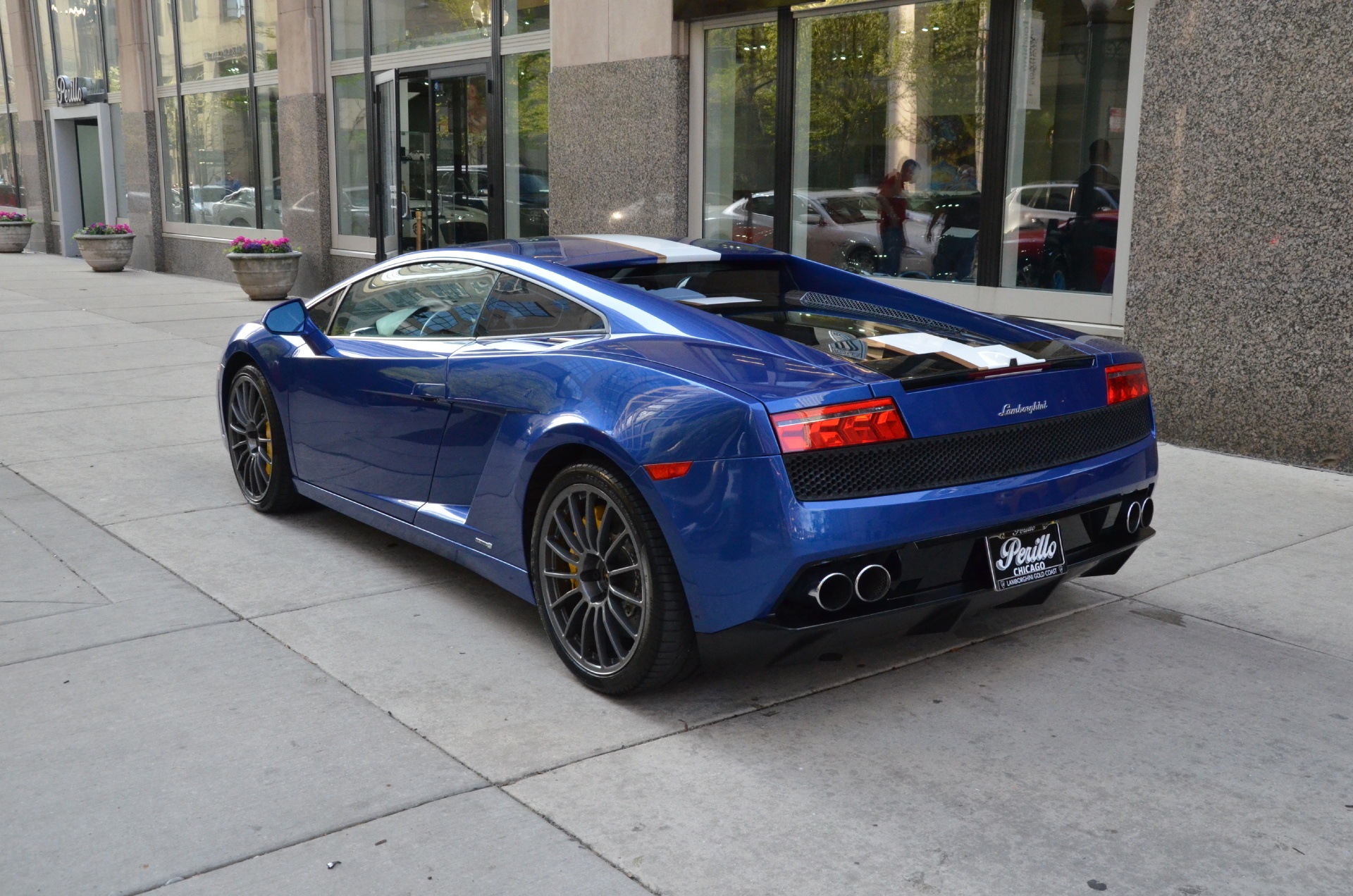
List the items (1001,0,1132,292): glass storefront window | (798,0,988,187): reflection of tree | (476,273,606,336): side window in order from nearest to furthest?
(476,273,606,336): side window → (1001,0,1132,292): glass storefront window → (798,0,988,187): reflection of tree

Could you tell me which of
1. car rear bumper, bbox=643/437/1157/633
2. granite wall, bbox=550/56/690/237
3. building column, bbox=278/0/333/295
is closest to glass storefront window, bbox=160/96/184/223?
building column, bbox=278/0/333/295

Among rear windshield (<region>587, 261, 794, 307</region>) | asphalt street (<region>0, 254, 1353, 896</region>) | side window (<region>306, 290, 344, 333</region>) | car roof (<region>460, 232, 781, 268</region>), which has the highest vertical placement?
car roof (<region>460, 232, 781, 268</region>)

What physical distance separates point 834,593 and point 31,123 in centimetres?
2831

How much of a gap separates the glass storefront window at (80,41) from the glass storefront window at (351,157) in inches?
381

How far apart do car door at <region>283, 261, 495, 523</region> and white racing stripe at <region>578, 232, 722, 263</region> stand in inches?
21.6

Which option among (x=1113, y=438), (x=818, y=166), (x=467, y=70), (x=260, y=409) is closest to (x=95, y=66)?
(x=467, y=70)

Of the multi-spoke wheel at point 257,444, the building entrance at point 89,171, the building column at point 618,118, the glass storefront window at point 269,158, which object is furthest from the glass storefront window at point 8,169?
the multi-spoke wheel at point 257,444

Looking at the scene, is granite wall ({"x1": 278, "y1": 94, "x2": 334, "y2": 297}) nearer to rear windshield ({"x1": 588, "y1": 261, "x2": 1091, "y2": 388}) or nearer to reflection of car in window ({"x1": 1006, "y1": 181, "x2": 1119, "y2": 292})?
reflection of car in window ({"x1": 1006, "y1": 181, "x2": 1119, "y2": 292})

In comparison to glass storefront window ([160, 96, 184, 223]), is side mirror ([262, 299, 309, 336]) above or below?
below

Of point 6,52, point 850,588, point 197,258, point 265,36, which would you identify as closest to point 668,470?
point 850,588

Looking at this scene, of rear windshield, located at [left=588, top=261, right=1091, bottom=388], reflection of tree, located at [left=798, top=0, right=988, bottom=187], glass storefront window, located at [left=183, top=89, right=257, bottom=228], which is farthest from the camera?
glass storefront window, located at [left=183, top=89, right=257, bottom=228]

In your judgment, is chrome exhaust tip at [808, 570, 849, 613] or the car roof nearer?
chrome exhaust tip at [808, 570, 849, 613]

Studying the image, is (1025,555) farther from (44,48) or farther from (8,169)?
(8,169)

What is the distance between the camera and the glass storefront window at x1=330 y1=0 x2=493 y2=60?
14.1 m
